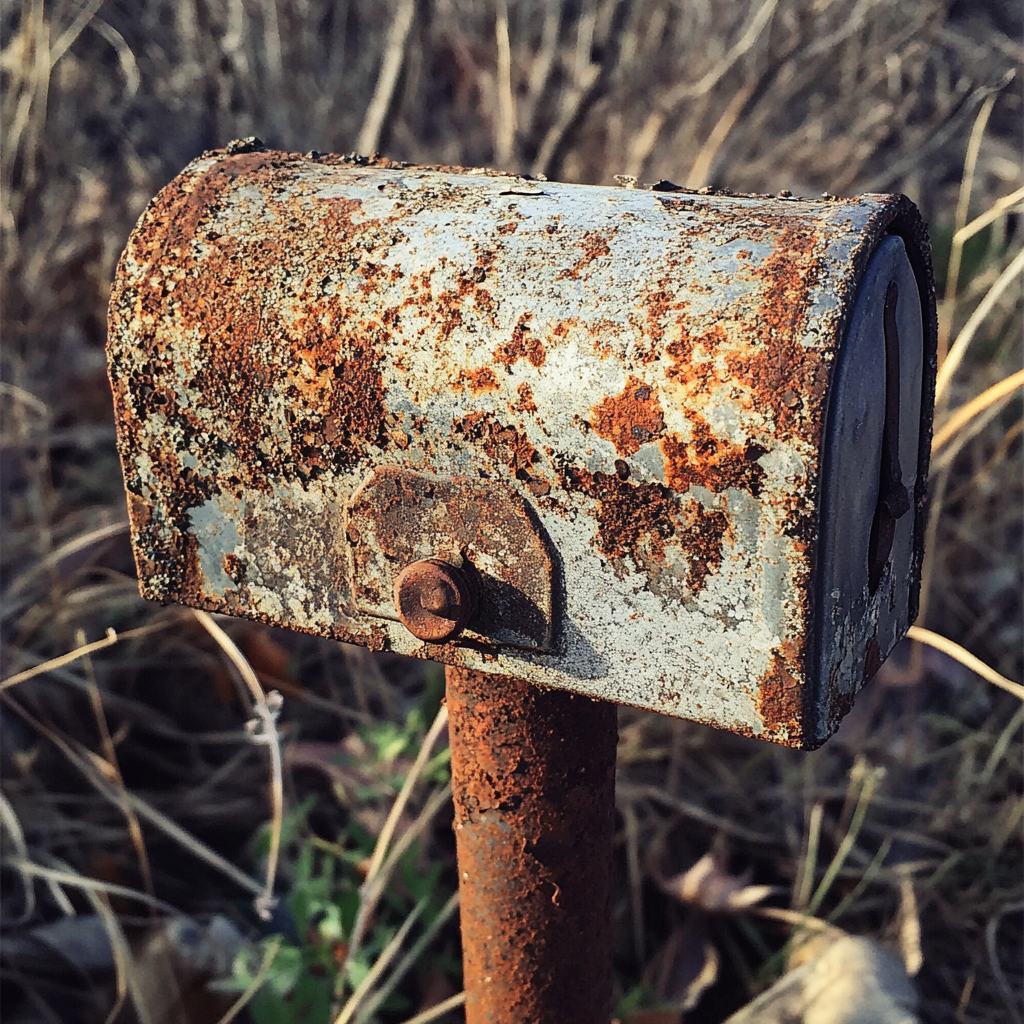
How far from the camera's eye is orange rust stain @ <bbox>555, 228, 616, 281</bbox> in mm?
683

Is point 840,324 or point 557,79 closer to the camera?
point 840,324

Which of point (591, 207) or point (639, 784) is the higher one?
point (591, 207)

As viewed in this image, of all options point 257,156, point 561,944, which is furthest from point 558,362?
point 561,944

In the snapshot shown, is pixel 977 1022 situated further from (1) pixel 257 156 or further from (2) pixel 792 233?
(1) pixel 257 156

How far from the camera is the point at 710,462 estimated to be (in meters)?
0.63

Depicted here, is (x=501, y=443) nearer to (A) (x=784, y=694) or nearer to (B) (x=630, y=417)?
(B) (x=630, y=417)

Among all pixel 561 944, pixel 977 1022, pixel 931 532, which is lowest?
pixel 977 1022

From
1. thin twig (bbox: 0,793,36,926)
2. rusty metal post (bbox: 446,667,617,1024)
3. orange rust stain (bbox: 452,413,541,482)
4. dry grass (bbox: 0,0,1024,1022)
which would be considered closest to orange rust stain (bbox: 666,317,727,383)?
orange rust stain (bbox: 452,413,541,482)

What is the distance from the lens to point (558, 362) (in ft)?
2.17

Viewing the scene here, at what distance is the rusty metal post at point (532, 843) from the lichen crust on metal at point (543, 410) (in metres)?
0.11

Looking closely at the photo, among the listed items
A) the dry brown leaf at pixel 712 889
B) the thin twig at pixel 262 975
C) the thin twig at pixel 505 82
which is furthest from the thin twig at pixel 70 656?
the thin twig at pixel 505 82

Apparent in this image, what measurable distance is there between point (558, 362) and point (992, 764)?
151 cm

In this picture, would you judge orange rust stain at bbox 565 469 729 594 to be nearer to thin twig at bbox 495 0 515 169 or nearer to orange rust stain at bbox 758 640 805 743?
orange rust stain at bbox 758 640 805 743

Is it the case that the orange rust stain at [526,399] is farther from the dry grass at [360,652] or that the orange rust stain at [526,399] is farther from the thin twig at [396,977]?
the thin twig at [396,977]
